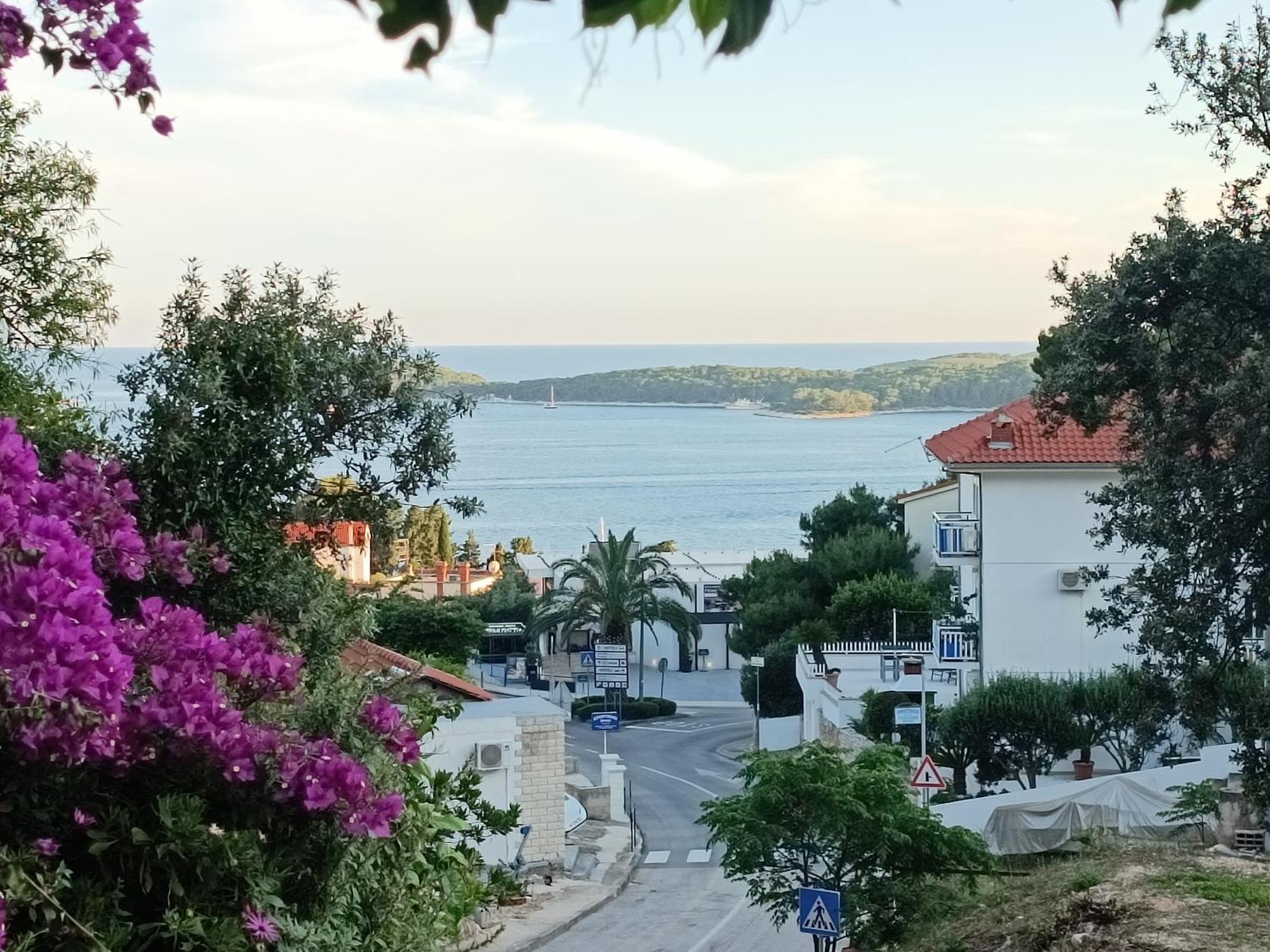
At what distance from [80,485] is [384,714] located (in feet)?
5.95

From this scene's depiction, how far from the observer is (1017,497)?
34.8m

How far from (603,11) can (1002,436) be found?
34057mm

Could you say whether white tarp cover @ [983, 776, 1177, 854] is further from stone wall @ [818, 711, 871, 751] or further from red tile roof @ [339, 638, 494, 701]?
stone wall @ [818, 711, 871, 751]

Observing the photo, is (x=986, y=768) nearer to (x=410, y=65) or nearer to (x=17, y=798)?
(x=17, y=798)

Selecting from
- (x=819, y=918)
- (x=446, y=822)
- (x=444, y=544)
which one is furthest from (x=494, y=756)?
(x=444, y=544)

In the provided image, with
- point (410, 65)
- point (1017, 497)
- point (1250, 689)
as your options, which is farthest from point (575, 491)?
point (410, 65)

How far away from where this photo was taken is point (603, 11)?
87.5 inches

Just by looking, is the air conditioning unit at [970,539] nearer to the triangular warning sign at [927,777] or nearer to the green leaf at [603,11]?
the triangular warning sign at [927,777]

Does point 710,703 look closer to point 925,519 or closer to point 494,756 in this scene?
point 925,519

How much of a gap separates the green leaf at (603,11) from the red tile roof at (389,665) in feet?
20.6

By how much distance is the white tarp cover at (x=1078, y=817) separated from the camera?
2002 centimetres

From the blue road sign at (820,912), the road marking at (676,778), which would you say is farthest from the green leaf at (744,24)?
the road marking at (676,778)

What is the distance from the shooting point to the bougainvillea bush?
5.91 metres

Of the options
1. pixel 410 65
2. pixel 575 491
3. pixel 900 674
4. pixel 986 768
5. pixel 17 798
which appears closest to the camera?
pixel 410 65
